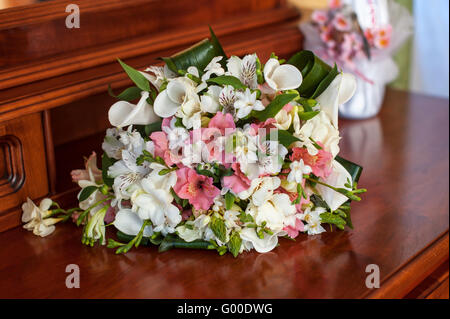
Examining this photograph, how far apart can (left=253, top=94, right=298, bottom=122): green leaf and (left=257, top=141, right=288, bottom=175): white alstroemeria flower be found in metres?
0.05

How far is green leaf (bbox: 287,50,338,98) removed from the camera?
1.02m

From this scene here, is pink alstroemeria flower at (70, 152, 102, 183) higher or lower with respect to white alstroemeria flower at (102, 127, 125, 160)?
lower

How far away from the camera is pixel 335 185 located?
1.00 m

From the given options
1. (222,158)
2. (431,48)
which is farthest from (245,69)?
(431,48)

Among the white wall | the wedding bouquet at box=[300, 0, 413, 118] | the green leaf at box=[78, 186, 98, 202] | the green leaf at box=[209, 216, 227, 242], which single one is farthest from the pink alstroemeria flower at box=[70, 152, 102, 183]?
the white wall

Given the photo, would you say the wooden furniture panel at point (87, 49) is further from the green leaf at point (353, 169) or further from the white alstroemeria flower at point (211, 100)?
the green leaf at point (353, 169)

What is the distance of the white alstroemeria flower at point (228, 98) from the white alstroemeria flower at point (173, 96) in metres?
0.04

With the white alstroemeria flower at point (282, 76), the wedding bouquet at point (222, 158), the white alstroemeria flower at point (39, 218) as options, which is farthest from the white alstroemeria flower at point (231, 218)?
the white alstroemeria flower at point (39, 218)

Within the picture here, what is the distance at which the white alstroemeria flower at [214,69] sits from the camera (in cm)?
95

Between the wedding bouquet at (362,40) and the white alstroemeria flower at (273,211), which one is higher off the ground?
the wedding bouquet at (362,40)

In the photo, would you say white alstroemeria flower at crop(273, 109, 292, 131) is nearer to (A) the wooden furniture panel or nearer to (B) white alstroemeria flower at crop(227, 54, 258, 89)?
(B) white alstroemeria flower at crop(227, 54, 258, 89)

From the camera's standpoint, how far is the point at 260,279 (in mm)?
921
